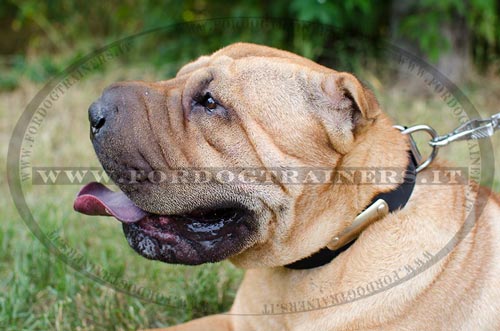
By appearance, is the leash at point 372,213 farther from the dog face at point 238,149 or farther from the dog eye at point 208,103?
the dog eye at point 208,103

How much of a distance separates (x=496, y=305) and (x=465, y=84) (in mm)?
4943

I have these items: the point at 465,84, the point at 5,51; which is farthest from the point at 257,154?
the point at 5,51

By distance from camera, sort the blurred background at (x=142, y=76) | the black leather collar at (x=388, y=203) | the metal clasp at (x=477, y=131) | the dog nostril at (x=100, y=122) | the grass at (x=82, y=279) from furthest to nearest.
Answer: the blurred background at (x=142, y=76) < the grass at (x=82, y=279) < the metal clasp at (x=477, y=131) < the black leather collar at (x=388, y=203) < the dog nostril at (x=100, y=122)

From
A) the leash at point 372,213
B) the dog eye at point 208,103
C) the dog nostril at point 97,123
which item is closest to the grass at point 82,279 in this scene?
the leash at point 372,213

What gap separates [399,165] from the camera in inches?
97.9

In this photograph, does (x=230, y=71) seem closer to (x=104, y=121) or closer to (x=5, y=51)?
(x=104, y=121)

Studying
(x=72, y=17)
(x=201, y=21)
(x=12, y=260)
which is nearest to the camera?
(x=12, y=260)

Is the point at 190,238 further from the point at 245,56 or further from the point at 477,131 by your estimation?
the point at 477,131

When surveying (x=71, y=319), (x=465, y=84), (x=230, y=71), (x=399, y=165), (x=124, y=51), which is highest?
(x=124, y=51)

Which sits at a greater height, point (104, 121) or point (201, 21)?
point (201, 21)

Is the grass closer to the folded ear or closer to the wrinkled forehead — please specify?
the wrinkled forehead

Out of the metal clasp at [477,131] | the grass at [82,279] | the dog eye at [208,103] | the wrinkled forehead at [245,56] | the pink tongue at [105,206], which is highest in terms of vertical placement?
the wrinkled forehead at [245,56]

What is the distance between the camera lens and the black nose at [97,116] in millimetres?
2320

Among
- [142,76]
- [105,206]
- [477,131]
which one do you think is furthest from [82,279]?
[142,76]
